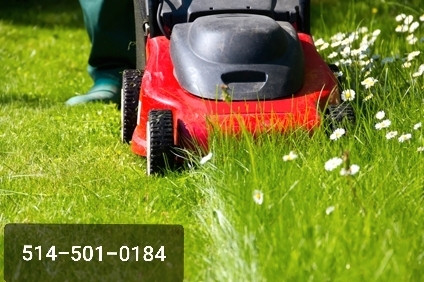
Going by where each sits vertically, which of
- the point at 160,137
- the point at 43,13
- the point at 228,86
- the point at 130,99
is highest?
the point at 228,86

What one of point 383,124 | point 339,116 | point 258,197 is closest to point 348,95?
point 339,116

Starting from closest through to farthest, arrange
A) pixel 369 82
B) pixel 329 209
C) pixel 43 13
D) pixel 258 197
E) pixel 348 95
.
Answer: pixel 329 209 < pixel 258 197 < pixel 348 95 < pixel 369 82 < pixel 43 13

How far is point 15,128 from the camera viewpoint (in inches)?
154

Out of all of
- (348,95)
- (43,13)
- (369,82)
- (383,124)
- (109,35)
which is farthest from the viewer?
(43,13)

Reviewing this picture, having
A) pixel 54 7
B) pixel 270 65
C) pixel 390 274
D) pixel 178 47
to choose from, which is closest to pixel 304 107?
pixel 270 65

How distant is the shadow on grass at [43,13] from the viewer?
276 inches

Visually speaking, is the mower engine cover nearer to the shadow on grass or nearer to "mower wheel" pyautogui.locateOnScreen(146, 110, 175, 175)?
"mower wheel" pyautogui.locateOnScreen(146, 110, 175, 175)

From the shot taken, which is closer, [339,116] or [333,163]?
[333,163]

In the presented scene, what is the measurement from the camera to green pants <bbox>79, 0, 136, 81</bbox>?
4594mm

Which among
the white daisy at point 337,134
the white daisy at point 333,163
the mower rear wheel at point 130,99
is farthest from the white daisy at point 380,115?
the mower rear wheel at point 130,99

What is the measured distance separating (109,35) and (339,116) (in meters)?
1.83

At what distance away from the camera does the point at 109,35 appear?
4715 millimetres

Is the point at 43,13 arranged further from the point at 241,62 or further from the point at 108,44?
the point at 241,62

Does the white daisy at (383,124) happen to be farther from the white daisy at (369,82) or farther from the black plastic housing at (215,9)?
the black plastic housing at (215,9)
